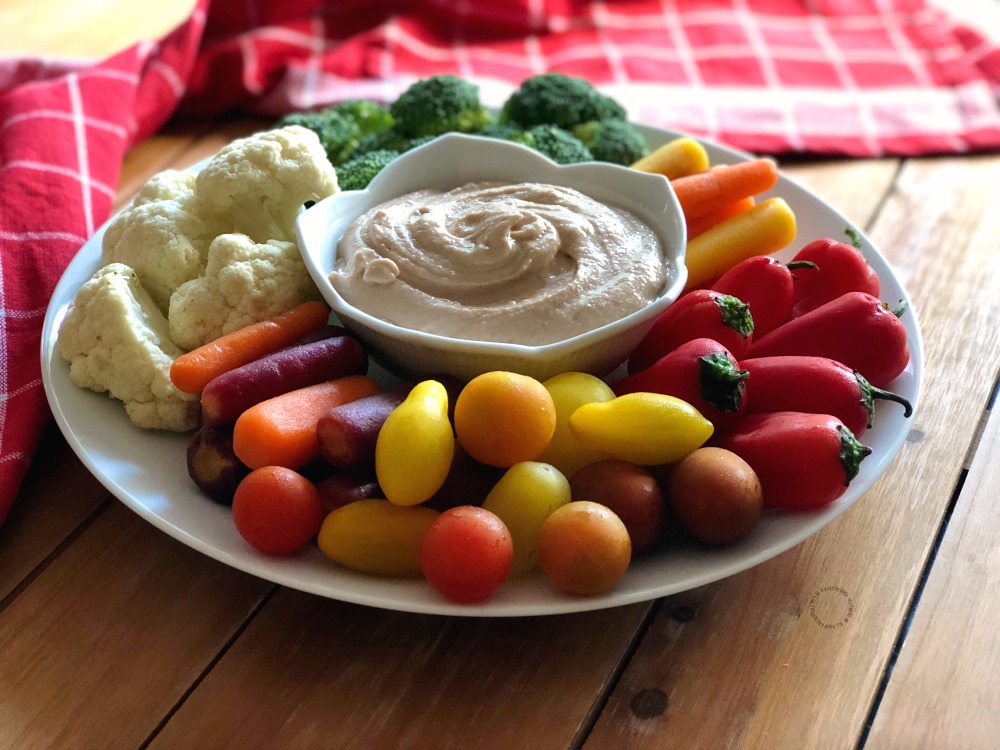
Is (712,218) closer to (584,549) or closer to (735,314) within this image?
(735,314)

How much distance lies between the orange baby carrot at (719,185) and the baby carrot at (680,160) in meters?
0.07

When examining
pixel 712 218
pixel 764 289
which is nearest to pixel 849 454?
pixel 764 289

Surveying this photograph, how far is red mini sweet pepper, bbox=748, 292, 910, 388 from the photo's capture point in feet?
5.05

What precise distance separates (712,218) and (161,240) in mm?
1056

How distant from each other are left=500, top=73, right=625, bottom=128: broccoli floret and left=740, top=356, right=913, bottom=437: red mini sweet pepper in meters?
1.04

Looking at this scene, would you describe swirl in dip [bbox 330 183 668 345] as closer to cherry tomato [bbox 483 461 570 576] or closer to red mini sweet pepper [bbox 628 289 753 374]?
red mini sweet pepper [bbox 628 289 753 374]

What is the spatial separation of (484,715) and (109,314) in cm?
87

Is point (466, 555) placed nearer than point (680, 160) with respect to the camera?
Yes

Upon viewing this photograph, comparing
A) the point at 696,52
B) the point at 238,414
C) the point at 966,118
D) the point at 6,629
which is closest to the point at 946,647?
the point at 238,414

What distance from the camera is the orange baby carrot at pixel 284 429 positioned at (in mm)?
1378

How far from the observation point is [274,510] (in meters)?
1.29

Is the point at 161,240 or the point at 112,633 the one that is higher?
the point at 161,240

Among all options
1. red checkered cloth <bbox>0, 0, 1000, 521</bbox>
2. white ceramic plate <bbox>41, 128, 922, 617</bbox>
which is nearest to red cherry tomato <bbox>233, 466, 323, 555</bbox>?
white ceramic plate <bbox>41, 128, 922, 617</bbox>

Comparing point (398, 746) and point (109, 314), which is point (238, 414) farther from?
point (398, 746)
